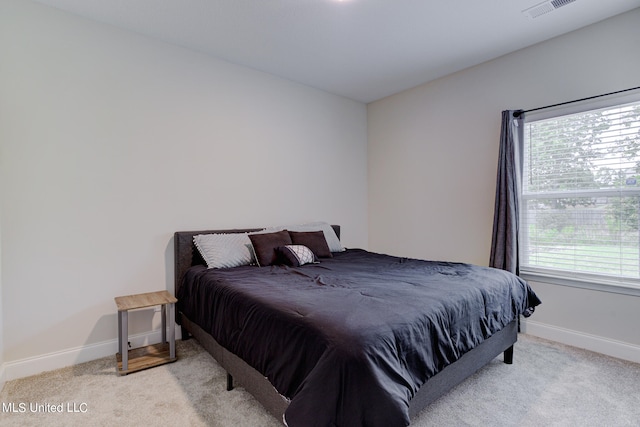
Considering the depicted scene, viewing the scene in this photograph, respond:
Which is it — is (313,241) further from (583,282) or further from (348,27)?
(583,282)

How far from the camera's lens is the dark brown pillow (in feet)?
10.5

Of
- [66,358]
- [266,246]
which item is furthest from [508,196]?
[66,358]

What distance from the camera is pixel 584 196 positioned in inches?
107

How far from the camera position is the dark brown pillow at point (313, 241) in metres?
3.19

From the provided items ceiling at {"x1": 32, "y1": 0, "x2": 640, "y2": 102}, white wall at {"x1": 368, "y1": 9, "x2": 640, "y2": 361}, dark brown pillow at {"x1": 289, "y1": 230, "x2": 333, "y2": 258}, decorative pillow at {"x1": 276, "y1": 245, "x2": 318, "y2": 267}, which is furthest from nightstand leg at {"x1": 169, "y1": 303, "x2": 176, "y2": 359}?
white wall at {"x1": 368, "y1": 9, "x2": 640, "y2": 361}

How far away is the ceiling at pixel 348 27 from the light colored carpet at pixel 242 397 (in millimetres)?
2649

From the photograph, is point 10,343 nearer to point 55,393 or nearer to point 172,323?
point 55,393

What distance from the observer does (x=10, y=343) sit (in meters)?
2.19

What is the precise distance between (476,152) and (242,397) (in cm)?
312

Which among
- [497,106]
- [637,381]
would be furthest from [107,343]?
[497,106]

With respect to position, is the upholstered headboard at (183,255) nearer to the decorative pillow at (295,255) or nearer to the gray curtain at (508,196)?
the decorative pillow at (295,255)

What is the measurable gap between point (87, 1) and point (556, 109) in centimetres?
385

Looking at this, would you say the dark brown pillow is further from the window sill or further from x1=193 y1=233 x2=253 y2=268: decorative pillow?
the window sill

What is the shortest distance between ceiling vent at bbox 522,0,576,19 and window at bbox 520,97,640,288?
2.89ft
